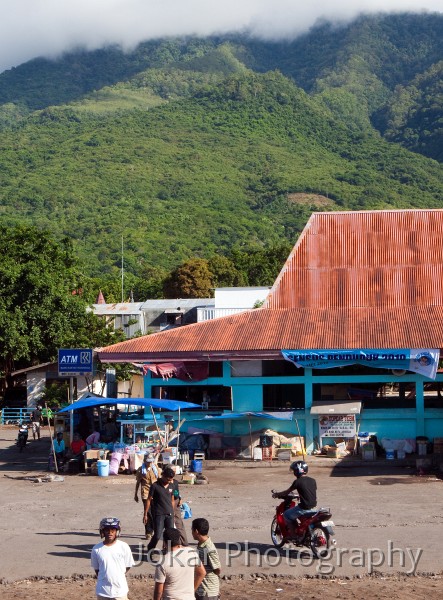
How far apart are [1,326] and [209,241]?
86.7 m

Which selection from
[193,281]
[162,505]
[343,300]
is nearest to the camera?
[162,505]

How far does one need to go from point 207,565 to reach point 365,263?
22.1m

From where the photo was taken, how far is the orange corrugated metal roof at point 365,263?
3075 centimetres

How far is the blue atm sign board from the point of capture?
27119mm

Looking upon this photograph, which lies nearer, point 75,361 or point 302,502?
point 302,502

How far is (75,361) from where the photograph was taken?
27406 mm

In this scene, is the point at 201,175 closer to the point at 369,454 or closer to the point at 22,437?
the point at 22,437

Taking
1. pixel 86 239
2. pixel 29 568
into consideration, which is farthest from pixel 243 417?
pixel 86 239

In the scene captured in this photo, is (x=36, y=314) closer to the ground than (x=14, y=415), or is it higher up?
higher up

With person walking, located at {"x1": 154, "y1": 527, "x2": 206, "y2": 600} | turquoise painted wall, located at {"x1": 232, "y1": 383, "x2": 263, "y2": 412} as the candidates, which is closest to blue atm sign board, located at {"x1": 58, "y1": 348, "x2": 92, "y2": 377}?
turquoise painted wall, located at {"x1": 232, "y1": 383, "x2": 263, "y2": 412}

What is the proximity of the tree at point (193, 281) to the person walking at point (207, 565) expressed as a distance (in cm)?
7314

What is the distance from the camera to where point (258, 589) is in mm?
12664

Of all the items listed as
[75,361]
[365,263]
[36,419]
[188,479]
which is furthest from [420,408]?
[36,419]

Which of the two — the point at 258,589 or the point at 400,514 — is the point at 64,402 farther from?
the point at 258,589
